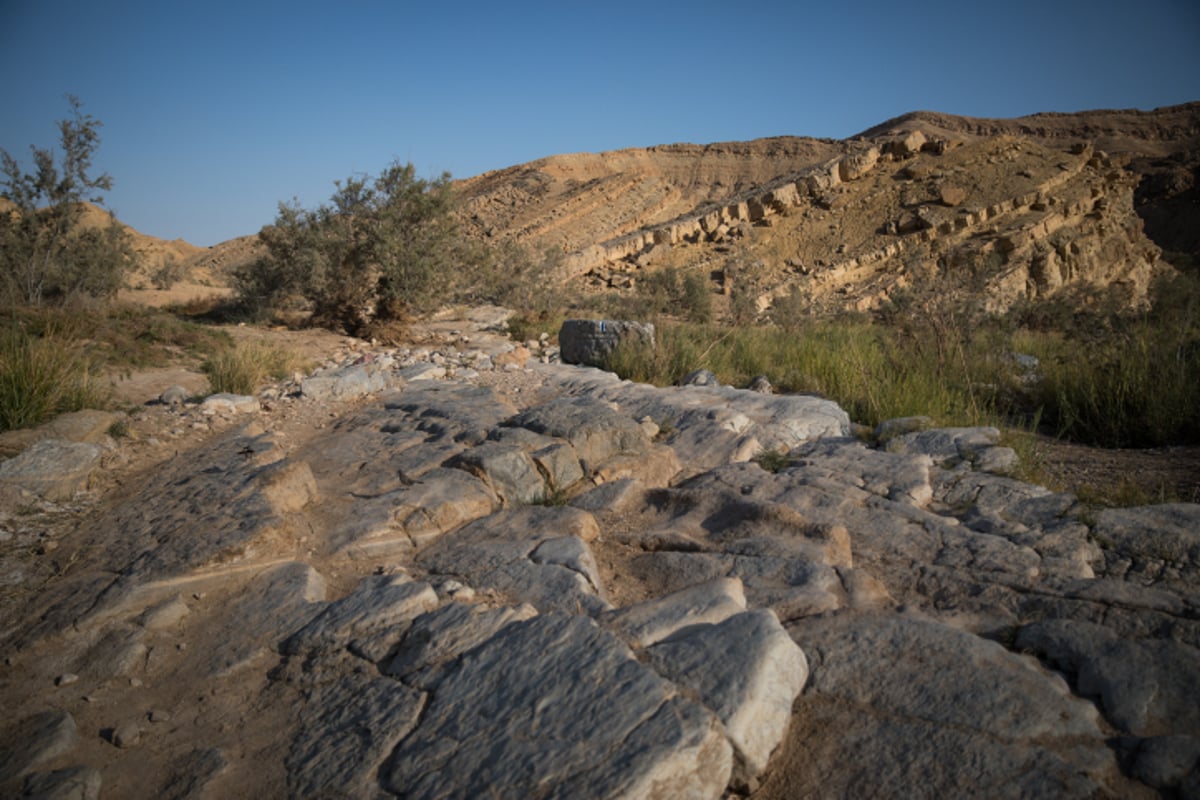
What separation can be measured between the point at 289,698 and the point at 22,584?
1.57 metres

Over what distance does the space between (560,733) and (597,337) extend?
555 centimetres

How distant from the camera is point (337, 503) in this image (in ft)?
10.8

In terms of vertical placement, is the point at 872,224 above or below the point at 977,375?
above

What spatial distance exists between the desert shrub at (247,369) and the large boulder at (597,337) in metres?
2.92

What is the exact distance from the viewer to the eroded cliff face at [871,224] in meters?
18.8

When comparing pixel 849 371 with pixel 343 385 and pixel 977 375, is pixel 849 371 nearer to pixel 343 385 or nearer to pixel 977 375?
pixel 977 375

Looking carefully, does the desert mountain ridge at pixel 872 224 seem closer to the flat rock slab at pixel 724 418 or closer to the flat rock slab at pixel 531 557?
the flat rock slab at pixel 724 418

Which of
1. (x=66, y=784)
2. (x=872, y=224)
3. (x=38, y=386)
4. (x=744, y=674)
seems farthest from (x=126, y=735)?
(x=872, y=224)

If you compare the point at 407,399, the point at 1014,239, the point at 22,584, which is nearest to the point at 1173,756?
the point at 22,584

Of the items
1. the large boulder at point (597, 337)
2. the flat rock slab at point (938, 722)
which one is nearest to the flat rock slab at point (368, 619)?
the flat rock slab at point (938, 722)

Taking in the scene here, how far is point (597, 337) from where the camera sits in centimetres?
699

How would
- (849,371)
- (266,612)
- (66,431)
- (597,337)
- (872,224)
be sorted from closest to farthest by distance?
(266,612), (66,431), (849,371), (597,337), (872,224)

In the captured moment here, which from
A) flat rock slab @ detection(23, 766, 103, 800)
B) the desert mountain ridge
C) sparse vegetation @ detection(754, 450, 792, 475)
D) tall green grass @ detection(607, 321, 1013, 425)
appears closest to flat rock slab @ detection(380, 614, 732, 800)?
flat rock slab @ detection(23, 766, 103, 800)

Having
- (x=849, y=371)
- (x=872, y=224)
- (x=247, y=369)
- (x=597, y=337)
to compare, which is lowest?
(x=849, y=371)
